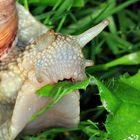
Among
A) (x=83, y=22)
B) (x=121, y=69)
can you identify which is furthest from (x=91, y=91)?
(x=83, y=22)

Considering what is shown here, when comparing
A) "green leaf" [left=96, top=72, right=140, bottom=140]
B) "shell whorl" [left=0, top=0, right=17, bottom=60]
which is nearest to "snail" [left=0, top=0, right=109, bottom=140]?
"shell whorl" [left=0, top=0, right=17, bottom=60]

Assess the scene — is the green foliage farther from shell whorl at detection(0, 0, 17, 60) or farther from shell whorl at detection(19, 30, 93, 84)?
shell whorl at detection(0, 0, 17, 60)

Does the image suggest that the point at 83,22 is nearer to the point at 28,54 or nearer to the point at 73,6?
the point at 73,6

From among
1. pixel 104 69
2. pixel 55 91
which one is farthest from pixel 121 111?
pixel 104 69

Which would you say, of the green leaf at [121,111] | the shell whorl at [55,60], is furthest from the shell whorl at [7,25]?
the green leaf at [121,111]

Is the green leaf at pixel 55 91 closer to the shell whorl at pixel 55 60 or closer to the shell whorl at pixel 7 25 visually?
the shell whorl at pixel 55 60

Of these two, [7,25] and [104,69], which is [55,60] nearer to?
[7,25]

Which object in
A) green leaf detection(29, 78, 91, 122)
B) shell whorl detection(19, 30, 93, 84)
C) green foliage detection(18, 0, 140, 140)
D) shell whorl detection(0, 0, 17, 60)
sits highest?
shell whorl detection(0, 0, 17, 60)
